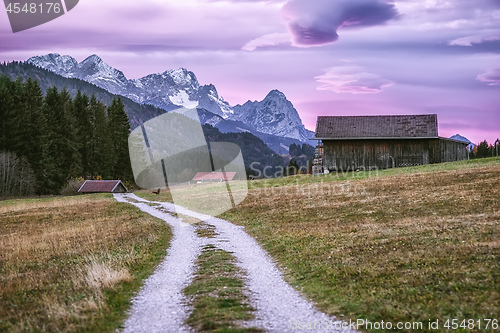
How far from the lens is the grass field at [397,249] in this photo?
10875 mm

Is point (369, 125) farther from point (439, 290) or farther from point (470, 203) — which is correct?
point (439, 290)

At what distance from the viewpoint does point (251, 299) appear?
41.0 feet

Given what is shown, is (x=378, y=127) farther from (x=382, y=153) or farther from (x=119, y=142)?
(x=119, y=142)

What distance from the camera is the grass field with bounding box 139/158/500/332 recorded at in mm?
10875

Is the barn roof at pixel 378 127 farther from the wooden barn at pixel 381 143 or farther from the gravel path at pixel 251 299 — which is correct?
the gravel path at pixel 251 299

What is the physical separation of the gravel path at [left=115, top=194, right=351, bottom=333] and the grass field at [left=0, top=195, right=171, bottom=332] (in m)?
0.57

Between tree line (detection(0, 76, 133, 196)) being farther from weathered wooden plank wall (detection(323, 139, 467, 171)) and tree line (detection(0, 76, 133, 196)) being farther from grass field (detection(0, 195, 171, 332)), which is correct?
weathered wooden plank wall (detection(323, 139, 467, 171))

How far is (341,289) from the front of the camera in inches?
506

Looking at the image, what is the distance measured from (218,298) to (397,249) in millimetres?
8014

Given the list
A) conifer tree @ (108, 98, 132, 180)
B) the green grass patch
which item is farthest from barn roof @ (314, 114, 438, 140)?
conifer tree @ (108, 98, 132, 180)

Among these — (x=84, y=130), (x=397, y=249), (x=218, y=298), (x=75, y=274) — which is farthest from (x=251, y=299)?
(x=84, y=130)

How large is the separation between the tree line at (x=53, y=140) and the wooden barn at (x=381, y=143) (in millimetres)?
50314

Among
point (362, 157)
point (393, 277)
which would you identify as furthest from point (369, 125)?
point (393, 277)

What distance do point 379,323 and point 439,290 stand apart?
2623mm
